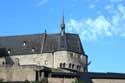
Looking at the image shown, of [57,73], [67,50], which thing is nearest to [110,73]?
[57,73]

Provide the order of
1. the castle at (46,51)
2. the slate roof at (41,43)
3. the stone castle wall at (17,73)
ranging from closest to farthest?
the stone castle wall at (17,73)
the castle at (46,51)
the slate roof at (41,43)

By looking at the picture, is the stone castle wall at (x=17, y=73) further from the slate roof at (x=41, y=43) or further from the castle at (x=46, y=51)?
the slate roof at (x=41, y=43)

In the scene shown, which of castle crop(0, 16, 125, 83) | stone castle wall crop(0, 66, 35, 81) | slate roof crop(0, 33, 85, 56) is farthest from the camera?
slate roof crop(0, 33, 85, 56)

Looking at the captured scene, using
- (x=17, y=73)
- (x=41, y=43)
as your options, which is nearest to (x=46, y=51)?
(x=41, y=43)

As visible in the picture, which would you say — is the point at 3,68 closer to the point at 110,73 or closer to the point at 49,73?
the point at 49,73

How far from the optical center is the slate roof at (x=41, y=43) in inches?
4094

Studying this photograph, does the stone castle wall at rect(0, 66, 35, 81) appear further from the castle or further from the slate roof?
the slate roof

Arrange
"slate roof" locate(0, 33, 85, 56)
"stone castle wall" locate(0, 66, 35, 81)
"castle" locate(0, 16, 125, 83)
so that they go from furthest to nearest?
"slate roof" locate(0, 33, 85, 56)
"castle" locate(0, 16, 125, 83)
"stone castle wall" locate(0, 66, 35, 81)

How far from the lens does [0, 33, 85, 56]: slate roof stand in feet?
341

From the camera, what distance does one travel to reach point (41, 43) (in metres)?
105

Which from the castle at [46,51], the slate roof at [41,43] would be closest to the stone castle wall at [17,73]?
the castle at [46,51]

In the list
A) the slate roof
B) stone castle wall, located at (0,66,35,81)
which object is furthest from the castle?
stone castle wall, located at (0,66,35,81)

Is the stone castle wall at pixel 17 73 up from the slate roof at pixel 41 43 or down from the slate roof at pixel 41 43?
down

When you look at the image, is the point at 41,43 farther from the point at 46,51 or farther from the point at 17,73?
the point at 17,73
